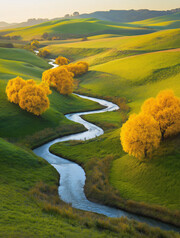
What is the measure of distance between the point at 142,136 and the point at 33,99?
125 ft

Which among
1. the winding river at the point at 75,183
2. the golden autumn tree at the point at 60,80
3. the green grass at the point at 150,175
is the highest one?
the golden autumn tree at the point at 60,80

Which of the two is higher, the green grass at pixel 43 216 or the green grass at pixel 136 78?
the green grass at pixel 136 78

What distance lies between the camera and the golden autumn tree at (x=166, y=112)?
1720 inches

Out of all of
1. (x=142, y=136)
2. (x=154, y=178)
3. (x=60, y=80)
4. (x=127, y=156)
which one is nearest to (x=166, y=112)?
(x=142, y=136)

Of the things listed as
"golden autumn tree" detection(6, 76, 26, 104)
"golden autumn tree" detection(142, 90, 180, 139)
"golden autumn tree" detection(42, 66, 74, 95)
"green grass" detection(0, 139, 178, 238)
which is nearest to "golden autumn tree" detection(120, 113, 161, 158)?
"golden autumn tree" detection(142, 90, 180, 139)

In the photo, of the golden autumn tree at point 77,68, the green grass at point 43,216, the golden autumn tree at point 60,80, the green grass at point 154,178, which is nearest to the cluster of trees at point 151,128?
the green grass at point 154,178

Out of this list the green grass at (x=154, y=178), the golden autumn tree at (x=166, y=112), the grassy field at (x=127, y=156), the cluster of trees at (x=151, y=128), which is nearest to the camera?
the green grass at (x=154, y=178)

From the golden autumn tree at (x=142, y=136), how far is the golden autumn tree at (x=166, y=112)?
2.22 meters

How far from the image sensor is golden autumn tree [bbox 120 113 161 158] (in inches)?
1634

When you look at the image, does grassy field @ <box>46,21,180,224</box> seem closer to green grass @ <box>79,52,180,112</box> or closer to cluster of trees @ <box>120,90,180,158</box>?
green grass @ <box>79,52,180,112</box>

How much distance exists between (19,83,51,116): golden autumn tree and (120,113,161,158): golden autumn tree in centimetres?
3368

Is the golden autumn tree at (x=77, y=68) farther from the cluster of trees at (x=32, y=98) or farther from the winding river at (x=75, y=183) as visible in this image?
the winding river at (x=75, y=183)

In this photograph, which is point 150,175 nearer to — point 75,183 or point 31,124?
point 75,183

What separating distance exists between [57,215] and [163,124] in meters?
25.3
